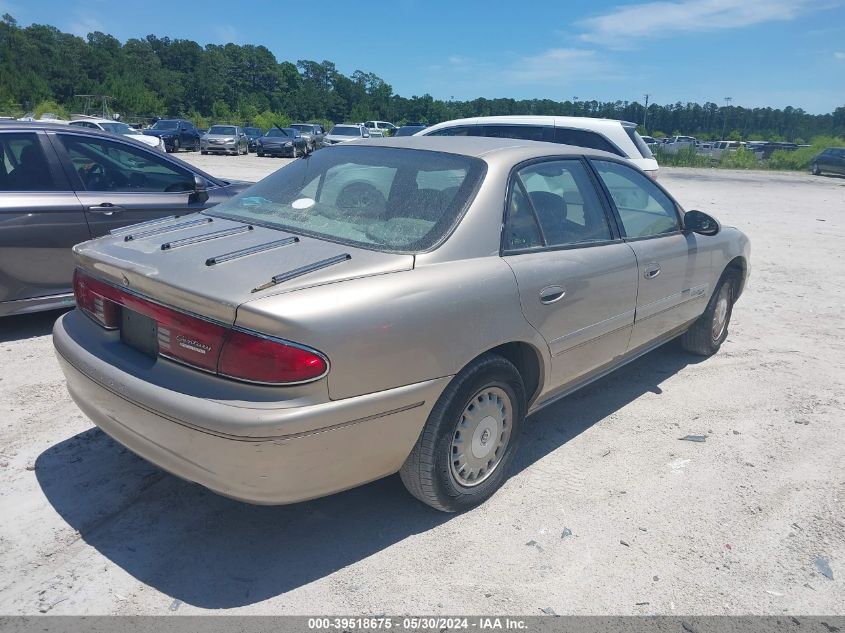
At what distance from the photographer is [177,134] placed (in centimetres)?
3556

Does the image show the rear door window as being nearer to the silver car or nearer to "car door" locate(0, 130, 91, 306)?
the silver car

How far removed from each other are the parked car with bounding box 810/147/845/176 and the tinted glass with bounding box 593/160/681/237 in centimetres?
3645

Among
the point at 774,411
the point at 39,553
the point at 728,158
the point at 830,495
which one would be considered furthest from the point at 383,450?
the point at 728,158

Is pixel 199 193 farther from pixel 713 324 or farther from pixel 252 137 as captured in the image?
pixel 252 137

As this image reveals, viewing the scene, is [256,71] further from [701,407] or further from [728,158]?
[701,407]

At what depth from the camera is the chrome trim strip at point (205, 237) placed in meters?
2.95

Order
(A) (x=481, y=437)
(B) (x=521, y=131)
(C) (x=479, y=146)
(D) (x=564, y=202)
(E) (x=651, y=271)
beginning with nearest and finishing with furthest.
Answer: (A) (x=481, y=437) → (C) (x=479, y=146) → (D) (x=564, y=202) → (E) (x=651, y=271) → (B) (x=521, y=131)

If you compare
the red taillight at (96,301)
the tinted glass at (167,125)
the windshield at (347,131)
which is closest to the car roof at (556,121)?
the red taillight at (96,301)

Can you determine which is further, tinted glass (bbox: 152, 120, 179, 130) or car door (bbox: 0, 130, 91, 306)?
tinted glass (bbox: 152, 120, 179, 130)

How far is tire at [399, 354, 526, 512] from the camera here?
2861 millimetres

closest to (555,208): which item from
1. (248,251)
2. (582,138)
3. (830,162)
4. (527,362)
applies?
(527,362)

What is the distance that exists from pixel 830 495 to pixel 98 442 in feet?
12.8

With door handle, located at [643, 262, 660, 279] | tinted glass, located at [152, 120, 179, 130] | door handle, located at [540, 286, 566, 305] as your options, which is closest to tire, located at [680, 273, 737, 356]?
door handle, located at [643, 262, 660, 279]

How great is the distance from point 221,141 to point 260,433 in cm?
3479
